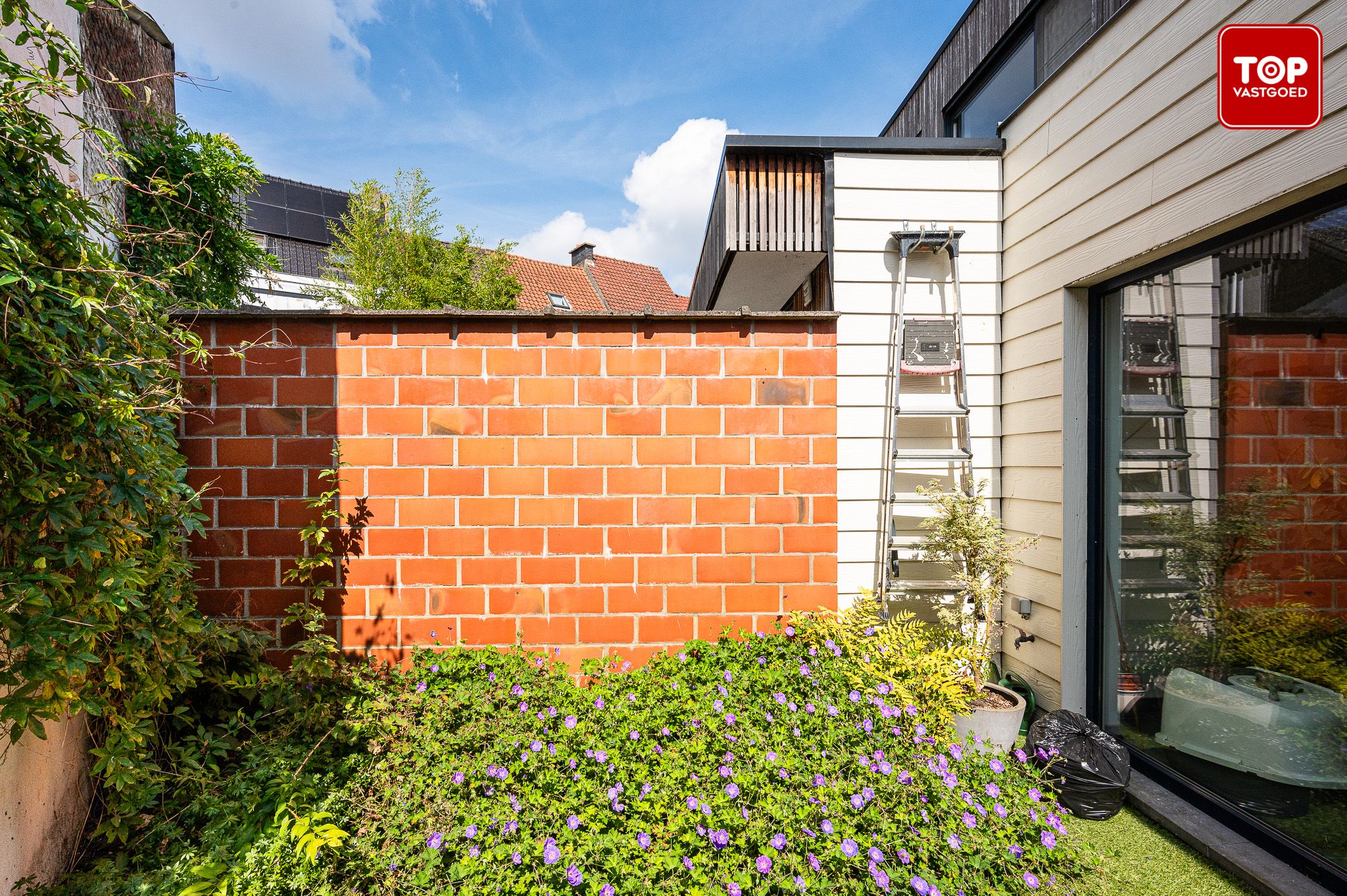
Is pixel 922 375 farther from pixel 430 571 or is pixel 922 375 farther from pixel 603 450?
pixel 430 571

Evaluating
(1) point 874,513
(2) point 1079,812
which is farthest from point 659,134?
(2) point 1079,812

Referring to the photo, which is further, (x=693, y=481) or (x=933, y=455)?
(x=933, y=455)

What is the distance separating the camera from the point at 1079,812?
7.33 feet

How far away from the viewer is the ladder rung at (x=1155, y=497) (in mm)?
2338

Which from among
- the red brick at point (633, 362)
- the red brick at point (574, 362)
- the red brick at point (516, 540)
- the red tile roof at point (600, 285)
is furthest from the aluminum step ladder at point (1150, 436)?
the red tile roof at point (600, 285)

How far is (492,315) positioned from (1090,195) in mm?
2642

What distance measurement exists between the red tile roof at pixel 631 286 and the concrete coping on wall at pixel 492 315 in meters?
15.8

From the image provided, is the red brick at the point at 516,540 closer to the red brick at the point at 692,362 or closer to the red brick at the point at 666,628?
the red brick at the point at 666,628

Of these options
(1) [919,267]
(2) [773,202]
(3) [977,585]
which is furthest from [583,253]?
(3) [977,585]

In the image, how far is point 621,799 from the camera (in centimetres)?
187

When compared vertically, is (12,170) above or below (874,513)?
above

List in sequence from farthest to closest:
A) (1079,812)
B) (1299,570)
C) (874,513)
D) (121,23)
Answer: (121,23) → (874,513) → (1079,812) → (1299,570)

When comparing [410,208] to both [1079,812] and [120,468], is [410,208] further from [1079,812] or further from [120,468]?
[1079,812]

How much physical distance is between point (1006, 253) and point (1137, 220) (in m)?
0.81
